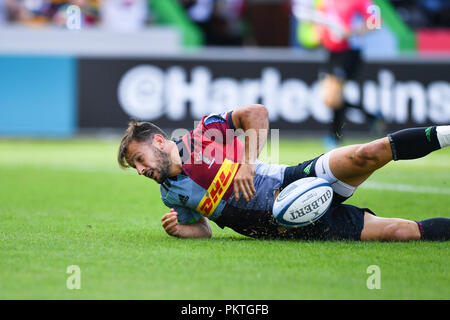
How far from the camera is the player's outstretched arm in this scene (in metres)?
5.75

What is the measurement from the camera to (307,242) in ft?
18.6

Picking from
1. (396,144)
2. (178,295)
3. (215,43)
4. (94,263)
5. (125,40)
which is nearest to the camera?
(178,295)

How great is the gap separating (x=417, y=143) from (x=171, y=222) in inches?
71.8

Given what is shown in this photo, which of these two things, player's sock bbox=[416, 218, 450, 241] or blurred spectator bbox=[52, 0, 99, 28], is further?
blurred spectator bbox=[52, 0, 99, 28]

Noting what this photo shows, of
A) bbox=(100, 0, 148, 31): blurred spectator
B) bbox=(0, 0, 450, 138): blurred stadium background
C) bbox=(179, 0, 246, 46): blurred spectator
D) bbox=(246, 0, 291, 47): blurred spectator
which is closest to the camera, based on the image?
bbox=(0, 0, 450, 138): blurred stadium background

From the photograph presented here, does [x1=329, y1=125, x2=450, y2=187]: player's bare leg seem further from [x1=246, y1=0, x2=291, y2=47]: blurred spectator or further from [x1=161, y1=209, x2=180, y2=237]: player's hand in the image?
[x1=246, y1=0, x2=291, y2=47]: blurred spectator

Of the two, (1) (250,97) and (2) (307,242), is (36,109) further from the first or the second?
(2) (307,242)

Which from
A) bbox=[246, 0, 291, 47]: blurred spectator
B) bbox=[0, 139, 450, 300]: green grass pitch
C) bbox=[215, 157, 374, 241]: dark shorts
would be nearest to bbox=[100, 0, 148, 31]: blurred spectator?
bbox=[246, 0, 291, 47]: blurred spectator

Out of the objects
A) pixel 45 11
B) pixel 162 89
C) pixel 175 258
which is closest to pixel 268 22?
pixel 162 89

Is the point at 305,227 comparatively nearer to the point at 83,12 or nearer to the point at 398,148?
the point at 398,148

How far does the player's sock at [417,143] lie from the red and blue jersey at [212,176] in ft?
2.85

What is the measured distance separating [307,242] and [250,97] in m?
11.5

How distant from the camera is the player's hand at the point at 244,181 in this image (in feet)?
17.5
